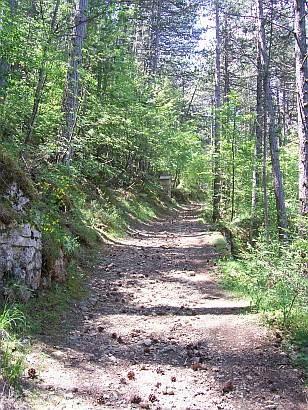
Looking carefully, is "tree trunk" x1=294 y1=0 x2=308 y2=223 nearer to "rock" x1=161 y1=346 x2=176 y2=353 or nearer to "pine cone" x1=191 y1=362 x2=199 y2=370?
"rock" x1=161 y1=346 x2=176 y2=353

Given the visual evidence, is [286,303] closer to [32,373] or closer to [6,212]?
[32,373]

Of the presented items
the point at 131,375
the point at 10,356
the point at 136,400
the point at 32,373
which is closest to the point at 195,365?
the point at 131,375

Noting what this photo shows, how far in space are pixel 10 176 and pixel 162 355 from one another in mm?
3198

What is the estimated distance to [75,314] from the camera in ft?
15.3

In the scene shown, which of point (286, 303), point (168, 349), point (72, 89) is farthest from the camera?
point (72, 89)

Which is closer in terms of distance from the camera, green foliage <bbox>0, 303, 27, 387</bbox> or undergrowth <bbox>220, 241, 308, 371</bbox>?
green foliage <bbox>0, 303, 27, 387</bbox>

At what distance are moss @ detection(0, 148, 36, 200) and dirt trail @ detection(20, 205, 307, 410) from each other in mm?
2073

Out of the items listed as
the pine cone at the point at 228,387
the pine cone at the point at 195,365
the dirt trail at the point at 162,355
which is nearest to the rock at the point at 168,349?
the dirt trail at the point at 162,355

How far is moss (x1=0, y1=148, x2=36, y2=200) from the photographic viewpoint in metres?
4.23

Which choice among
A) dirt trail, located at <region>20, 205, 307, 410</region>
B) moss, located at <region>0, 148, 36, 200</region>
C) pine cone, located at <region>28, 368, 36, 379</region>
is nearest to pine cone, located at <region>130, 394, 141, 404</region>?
dirt trail, located at <region>20, 205, 307, 410</region>

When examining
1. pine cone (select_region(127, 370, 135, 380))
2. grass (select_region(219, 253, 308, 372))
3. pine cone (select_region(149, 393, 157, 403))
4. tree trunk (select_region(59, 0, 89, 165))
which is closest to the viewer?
pine cone (select_region(149, 393, 157, 403))

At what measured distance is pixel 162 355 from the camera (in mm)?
3713

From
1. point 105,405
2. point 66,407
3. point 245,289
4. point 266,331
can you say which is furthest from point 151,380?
point 245,289

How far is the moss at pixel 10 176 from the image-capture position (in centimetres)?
423
